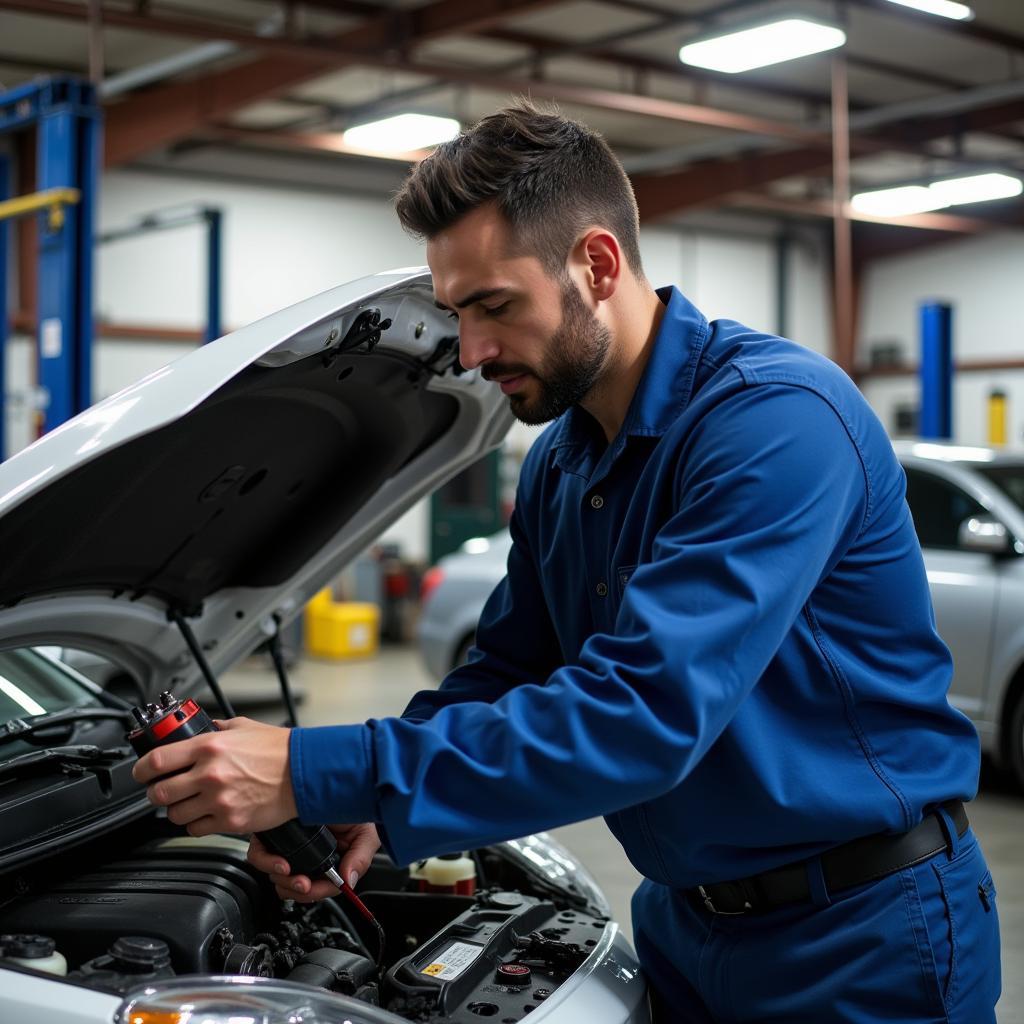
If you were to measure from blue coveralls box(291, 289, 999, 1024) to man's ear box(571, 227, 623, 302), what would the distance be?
0.34ft

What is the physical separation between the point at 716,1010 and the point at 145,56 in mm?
10164

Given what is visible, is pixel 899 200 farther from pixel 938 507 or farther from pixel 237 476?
pixel 237 476

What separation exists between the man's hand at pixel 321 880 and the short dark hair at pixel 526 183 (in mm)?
758

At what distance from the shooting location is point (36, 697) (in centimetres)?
212

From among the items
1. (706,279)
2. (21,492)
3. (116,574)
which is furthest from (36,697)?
(706,279)

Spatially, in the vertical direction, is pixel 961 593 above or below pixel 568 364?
below

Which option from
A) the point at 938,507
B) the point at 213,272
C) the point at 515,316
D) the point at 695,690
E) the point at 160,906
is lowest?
the point at 160,906

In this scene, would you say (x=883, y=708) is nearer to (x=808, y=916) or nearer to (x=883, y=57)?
(x=808, y=916)

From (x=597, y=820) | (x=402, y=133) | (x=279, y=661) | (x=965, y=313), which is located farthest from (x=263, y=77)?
(x=965, y=313)

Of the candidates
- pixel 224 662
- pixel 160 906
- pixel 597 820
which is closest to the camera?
pixel 160 906

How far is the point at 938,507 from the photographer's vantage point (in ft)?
17.2

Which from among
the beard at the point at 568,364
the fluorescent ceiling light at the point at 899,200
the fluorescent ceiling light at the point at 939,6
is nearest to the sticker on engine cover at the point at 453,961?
the beard at the point at 568,364

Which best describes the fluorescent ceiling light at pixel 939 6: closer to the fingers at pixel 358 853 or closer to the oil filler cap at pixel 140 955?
the fingers at pixel 358 853

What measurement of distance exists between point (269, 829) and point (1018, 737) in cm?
428
